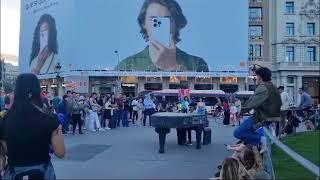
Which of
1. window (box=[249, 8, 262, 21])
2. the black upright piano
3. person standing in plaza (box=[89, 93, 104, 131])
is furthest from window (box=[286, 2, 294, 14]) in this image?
the black upright piano

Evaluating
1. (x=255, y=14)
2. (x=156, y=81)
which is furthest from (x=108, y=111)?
(x=255, y=14)

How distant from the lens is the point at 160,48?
7562cm

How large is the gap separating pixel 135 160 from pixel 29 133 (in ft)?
26.4

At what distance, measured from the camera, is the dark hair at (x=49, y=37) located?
8019 centimetres

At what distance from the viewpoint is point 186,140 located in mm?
16797

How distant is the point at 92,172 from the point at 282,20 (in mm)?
70293

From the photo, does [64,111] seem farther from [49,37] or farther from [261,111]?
[49,37]

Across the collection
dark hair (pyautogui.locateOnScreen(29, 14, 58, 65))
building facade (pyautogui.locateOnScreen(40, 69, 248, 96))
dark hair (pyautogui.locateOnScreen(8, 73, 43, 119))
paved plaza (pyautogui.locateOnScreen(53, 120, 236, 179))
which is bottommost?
paved plaza (pyautogui.locateOnScreen(53, 120, 236, 179))

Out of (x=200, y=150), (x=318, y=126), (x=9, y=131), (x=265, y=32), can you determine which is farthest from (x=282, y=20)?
(x=9, y=131)

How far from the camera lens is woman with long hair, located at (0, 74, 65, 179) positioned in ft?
14.6

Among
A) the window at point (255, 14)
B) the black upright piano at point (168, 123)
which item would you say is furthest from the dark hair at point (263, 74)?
the window at point (255, 14)

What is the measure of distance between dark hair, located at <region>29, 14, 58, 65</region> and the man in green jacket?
72.7 metres

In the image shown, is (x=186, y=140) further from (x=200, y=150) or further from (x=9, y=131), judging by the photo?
(x=9, y=131)

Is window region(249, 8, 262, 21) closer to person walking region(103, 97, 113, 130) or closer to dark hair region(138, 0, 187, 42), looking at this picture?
dark hair region(138, 0, 187, 42)
